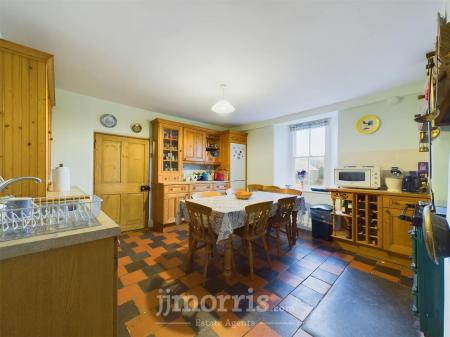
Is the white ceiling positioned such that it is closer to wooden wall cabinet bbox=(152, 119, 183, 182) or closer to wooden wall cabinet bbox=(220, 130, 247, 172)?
wooden wall cabinet bbox=(152, 119, 183, 182)

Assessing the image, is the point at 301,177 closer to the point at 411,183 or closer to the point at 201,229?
the point at 411,183

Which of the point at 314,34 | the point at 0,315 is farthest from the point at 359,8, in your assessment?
the point at 0,315

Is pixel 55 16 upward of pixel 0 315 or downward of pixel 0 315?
upward

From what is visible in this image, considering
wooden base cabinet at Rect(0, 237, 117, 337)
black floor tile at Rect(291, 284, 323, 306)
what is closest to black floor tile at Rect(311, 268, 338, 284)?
black floor tile at Rect(291, 284, 323, 306)

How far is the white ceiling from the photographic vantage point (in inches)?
55.9

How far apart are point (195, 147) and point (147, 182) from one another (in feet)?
4.19

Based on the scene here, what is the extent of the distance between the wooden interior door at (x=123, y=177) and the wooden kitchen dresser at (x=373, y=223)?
11.4 feet

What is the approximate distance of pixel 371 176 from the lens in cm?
272

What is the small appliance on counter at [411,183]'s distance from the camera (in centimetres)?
240

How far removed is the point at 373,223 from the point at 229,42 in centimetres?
298

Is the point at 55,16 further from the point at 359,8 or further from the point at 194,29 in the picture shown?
the point at 359,8

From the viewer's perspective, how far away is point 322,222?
3129 mm
